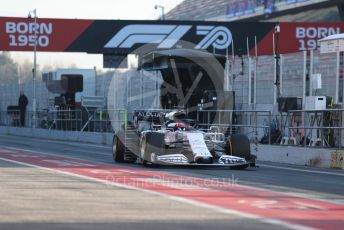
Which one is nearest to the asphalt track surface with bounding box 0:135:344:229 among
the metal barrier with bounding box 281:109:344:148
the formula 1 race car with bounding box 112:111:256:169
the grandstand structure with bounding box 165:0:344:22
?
the formula 1 race car with bounding box 112:111:256:169

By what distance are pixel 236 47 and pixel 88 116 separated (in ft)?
32.1

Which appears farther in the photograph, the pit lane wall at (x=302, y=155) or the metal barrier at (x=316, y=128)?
the metal barrier at (x=316, y=128)

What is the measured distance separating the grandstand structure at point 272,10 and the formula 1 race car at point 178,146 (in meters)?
41.1


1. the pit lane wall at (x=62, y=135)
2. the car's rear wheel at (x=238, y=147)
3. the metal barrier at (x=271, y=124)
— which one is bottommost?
the pit lane wall at (x=62, y=135)

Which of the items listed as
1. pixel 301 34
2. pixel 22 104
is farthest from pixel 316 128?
pixel 22 104

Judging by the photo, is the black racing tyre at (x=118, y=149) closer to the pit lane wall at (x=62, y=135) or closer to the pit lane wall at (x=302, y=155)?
the pit lane wall at (x=302, y=155)

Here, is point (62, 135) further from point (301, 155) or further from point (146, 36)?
point (301, 155)

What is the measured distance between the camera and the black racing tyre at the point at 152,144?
15367mm

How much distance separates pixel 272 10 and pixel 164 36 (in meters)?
26.8

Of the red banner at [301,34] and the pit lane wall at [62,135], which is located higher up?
the red banner at [301,34]

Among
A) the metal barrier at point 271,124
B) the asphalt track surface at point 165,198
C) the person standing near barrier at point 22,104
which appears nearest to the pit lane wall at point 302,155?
the metal barrier at point 271,124

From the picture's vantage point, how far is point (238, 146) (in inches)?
629

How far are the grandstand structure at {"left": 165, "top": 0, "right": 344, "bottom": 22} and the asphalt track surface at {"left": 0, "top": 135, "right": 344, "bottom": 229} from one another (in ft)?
144

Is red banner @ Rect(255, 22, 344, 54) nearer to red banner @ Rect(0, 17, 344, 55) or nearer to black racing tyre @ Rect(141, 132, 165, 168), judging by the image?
red banner @ Rect(0, 17, 344, 55)
